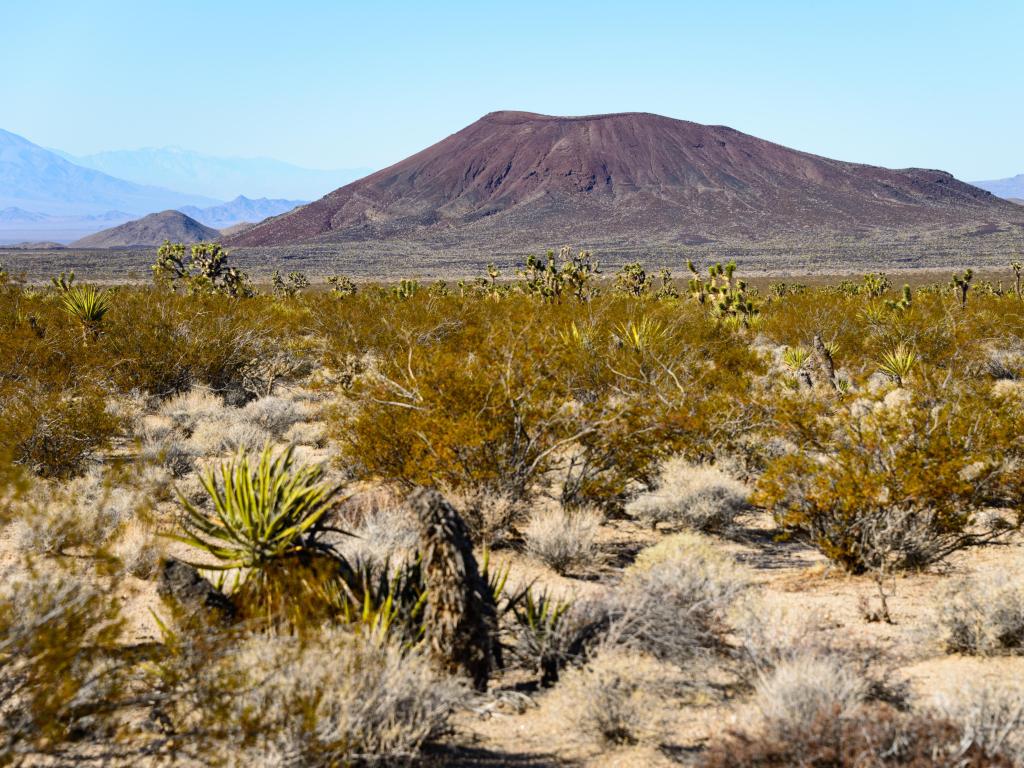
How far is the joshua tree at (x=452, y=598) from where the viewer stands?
491cm

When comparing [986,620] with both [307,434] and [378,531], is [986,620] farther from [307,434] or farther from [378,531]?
[307,434]

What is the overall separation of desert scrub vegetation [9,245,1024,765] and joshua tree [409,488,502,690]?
0.07 feet

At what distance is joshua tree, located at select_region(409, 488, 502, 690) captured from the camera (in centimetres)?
491

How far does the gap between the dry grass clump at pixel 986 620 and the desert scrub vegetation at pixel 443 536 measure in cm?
3

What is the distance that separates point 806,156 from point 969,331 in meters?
191

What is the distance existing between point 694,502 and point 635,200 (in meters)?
160

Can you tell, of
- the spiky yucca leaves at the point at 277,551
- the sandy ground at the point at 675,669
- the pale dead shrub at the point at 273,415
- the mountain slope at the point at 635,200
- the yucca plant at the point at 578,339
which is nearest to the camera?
the sandy ground at the point at 675,669

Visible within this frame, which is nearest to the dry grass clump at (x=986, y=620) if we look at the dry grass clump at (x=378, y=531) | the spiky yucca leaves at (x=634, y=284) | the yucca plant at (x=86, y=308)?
the dry grass clump at (x=378, y=531)

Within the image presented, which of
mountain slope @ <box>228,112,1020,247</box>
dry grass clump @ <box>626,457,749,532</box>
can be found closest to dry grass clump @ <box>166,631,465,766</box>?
dry grass clump @ <box>626,457,749,532</box>

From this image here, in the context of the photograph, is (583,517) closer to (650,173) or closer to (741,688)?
(741,688)

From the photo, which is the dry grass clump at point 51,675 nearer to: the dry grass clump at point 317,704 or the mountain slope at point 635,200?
the dry grass clump at point 317,704

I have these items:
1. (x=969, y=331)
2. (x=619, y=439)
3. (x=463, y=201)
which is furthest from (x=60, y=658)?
(x=463, y=201)

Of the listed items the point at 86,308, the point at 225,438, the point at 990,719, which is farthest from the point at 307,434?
the point at 990,719

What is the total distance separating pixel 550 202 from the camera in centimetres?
16425
